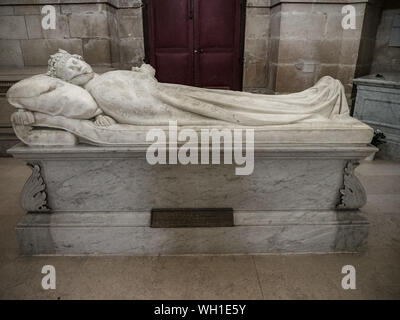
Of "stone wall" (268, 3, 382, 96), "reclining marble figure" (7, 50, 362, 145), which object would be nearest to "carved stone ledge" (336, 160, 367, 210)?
"reclining marble figure" (7, 50, 362, 145)

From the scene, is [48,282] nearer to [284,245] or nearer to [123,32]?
[284,245]

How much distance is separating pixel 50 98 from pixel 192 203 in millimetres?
1092

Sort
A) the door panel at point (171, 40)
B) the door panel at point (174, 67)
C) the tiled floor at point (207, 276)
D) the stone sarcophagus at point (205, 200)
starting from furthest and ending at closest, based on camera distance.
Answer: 1. the door panel at point (174, 67)
2. the door panel at point (171, 40)
3. the stone sarcophagus at point (205, 200)
4. the tiled floor at point (207, 276)

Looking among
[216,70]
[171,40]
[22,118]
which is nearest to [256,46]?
[216,70]

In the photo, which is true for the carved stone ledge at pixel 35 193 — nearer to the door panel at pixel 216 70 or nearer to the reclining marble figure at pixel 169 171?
the reclining marble figure at pixel 169 171

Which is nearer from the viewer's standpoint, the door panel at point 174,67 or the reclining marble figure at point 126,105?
the reclining marble figure at point 126,105

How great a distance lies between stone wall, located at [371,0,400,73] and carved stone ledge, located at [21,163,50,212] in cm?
454

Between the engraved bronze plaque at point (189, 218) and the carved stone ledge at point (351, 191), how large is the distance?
76 centimetres

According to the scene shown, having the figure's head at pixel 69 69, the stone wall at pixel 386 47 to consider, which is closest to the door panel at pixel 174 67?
the stone wall at pixel 386 47

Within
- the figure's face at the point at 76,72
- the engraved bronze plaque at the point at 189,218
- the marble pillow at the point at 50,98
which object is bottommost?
the engraved bronze plaque at the point at 189,218

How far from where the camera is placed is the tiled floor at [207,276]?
70.6 inches

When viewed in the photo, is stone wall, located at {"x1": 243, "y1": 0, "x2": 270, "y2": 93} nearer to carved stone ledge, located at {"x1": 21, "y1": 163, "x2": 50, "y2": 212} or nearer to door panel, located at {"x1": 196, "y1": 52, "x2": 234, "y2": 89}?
door panel, located at {"x1": 196, "y1": 52, "x2": 234, "y2": 89}

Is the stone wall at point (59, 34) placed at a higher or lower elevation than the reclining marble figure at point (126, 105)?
higher

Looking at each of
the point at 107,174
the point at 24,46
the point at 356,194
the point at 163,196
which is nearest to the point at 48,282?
the point at 107,174
